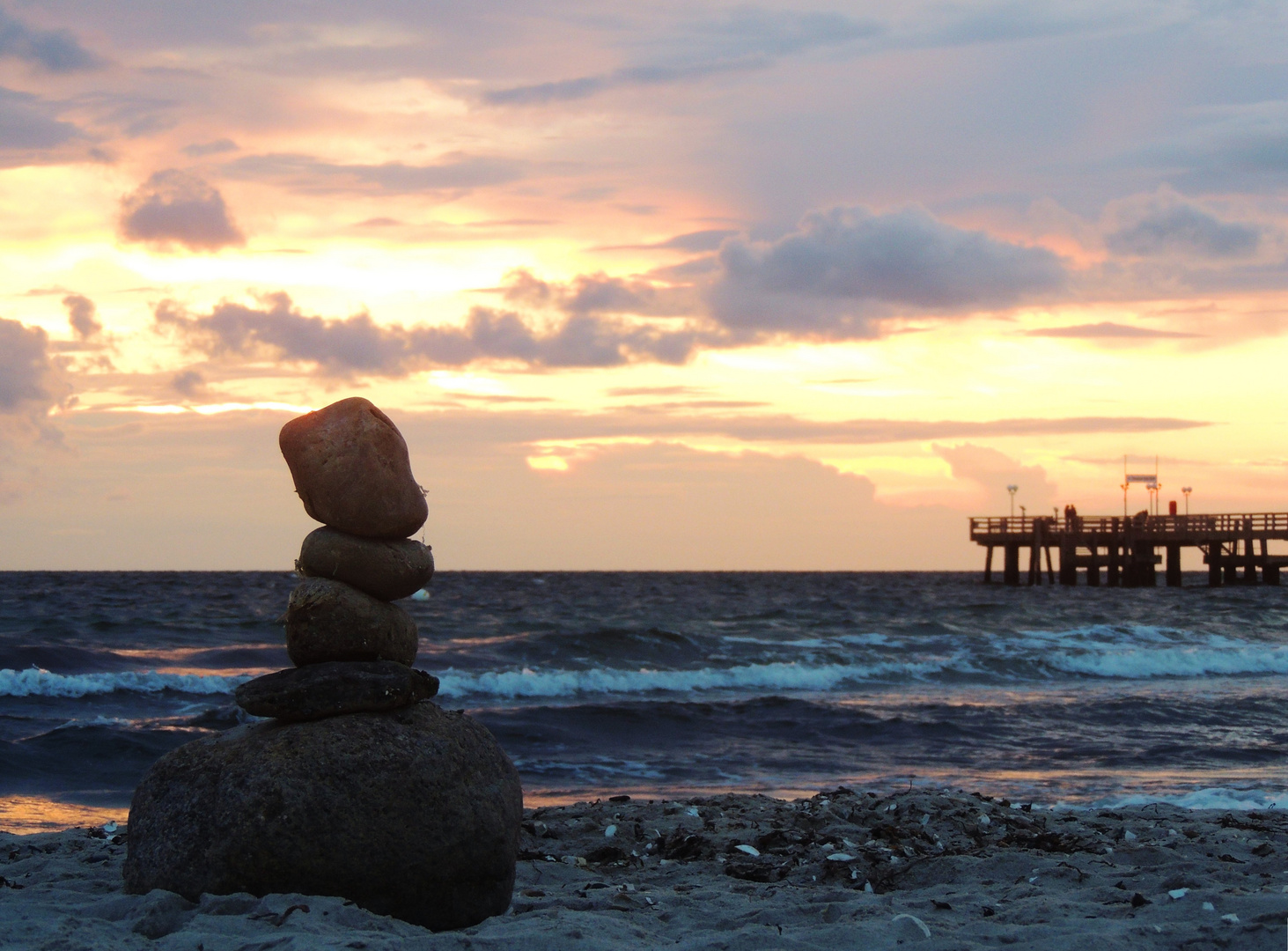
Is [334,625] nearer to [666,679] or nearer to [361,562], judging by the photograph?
[361,562]

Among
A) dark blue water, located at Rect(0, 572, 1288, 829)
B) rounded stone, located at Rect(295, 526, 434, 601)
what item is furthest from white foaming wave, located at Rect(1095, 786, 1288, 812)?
rounded stone, located at Rect(295, 526, 434, 601)

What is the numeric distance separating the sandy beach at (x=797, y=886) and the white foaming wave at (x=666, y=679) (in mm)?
13993

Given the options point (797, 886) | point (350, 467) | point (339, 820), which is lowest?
point (797, 886)

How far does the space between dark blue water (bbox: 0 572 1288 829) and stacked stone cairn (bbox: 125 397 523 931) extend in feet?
20.3

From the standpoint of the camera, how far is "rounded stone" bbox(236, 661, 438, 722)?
6.80m

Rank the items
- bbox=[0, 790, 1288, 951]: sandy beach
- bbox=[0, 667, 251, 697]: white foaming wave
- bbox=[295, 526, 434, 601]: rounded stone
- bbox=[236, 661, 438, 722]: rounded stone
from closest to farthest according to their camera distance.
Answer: bbox=[0, 790, 1288, 951]: sandy beach
bbox=[236, 661, 438, 722]: rounded stone
bbox=[295, 526, 434, 601]: rounded stone
bbox=[0, 667, 251, 697]: white foaming wave

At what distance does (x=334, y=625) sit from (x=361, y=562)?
399 mm

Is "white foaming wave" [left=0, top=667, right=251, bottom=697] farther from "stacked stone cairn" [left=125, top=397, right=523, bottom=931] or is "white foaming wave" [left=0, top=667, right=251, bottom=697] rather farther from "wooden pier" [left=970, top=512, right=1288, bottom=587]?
"wooden pier" [left=970, top=512, right=1288, bottom=587]

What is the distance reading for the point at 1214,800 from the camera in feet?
39.4

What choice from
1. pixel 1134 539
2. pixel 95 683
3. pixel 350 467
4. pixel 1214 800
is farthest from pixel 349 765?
pixel 1134 539

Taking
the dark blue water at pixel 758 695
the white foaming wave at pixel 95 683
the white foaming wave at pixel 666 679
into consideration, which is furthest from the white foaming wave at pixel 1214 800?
the white foaming wave at pixel 95 683

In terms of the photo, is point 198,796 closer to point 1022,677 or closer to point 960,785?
point 960,785

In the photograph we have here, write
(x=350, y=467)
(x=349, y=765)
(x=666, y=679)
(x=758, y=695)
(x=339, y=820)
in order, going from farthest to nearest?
(x=666, y=679) < (x=758, y=695) < (x=350, y=467) < (x=349, y=765) < (x=339, y=820)

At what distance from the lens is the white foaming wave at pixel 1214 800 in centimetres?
1175
